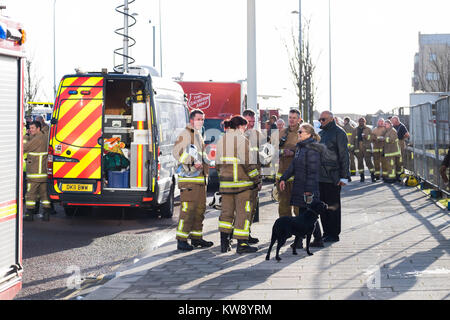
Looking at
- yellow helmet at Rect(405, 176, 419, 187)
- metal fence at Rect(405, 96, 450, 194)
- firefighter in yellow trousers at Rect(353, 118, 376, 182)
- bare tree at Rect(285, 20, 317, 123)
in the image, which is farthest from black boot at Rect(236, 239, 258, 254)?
bare tree at Rect(285, 20, 317, 123)

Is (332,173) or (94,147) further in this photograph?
(94,147)

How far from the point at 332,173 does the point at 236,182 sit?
4.75 ft

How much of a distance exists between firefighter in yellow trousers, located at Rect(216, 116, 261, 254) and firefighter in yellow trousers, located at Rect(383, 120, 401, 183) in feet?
38.3

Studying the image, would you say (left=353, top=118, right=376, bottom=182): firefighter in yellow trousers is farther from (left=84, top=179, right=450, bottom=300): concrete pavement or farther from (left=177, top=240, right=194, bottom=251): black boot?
(left=177, top=240, right=194, bottom=251): black boot

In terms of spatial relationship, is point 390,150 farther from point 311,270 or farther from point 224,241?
point 311,270

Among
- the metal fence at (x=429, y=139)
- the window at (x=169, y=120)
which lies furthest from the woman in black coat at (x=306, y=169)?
the metal fence at (x=429, y=139)

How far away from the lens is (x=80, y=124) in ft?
41.4

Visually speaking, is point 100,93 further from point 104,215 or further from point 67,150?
point 104,215

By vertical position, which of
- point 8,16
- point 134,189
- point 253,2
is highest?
point 253,2

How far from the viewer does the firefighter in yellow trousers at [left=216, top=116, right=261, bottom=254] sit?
9.58 meters

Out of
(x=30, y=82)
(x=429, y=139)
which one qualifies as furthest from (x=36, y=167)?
(x=30, y=82)

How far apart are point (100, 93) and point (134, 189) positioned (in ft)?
5.49

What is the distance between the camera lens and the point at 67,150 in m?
12.6

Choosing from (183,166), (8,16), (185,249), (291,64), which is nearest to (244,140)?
(183,166)
